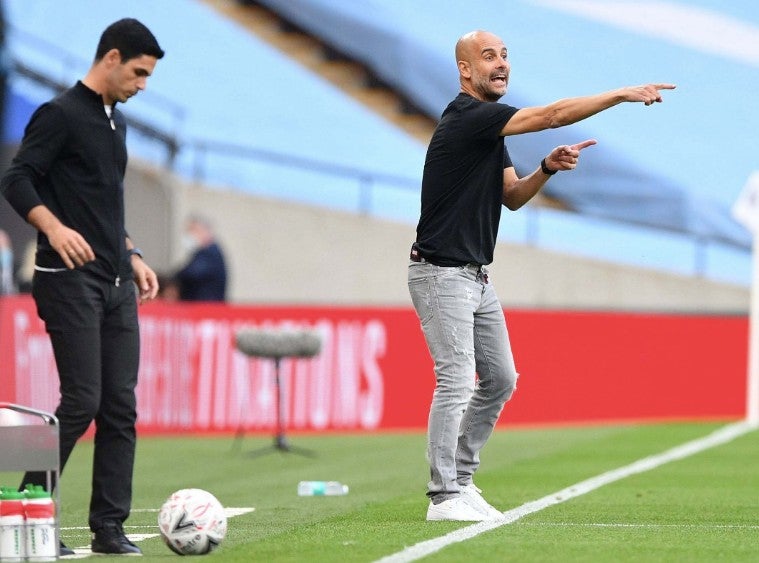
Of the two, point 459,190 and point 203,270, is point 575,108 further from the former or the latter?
point 203,270

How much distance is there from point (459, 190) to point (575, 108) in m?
0.77

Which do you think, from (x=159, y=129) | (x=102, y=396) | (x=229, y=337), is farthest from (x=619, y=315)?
(x=102, y=396)

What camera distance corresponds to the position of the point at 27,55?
19.3 metres

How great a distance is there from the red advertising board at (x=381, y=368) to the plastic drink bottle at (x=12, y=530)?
8727 millimetres

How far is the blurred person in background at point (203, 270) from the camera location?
18.3m

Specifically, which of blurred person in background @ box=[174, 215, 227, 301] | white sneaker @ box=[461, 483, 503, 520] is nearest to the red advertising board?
blurred person in background @ box=[174, 215, 227, 301]

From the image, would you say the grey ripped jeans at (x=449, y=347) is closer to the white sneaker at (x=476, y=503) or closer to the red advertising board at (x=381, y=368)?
the white sneaker at (x=476, y=503)

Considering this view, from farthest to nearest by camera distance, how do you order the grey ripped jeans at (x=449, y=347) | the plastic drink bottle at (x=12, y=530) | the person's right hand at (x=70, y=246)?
the grey ripped jeans at (x=449, y=347) → the person's right hand at (x=70, y=246) → the plastic drink bottle at (x=12, y=530)

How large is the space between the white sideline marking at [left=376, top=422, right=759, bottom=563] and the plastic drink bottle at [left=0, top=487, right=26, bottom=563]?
1.30 m

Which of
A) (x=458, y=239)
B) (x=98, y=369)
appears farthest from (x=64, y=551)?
(x=458, y=239)

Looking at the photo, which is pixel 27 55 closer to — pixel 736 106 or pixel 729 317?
pixel 729 317

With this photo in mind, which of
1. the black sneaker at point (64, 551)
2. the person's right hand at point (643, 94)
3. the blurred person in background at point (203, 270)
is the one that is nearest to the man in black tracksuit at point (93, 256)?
the black sneaker at point (64, 551)

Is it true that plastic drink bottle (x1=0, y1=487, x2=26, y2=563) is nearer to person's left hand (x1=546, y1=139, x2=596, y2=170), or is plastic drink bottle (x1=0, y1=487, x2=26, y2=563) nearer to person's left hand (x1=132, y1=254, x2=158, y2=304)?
person's left hand (x1=132, y1=254, x2=158, y2=304)

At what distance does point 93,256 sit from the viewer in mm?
6395
